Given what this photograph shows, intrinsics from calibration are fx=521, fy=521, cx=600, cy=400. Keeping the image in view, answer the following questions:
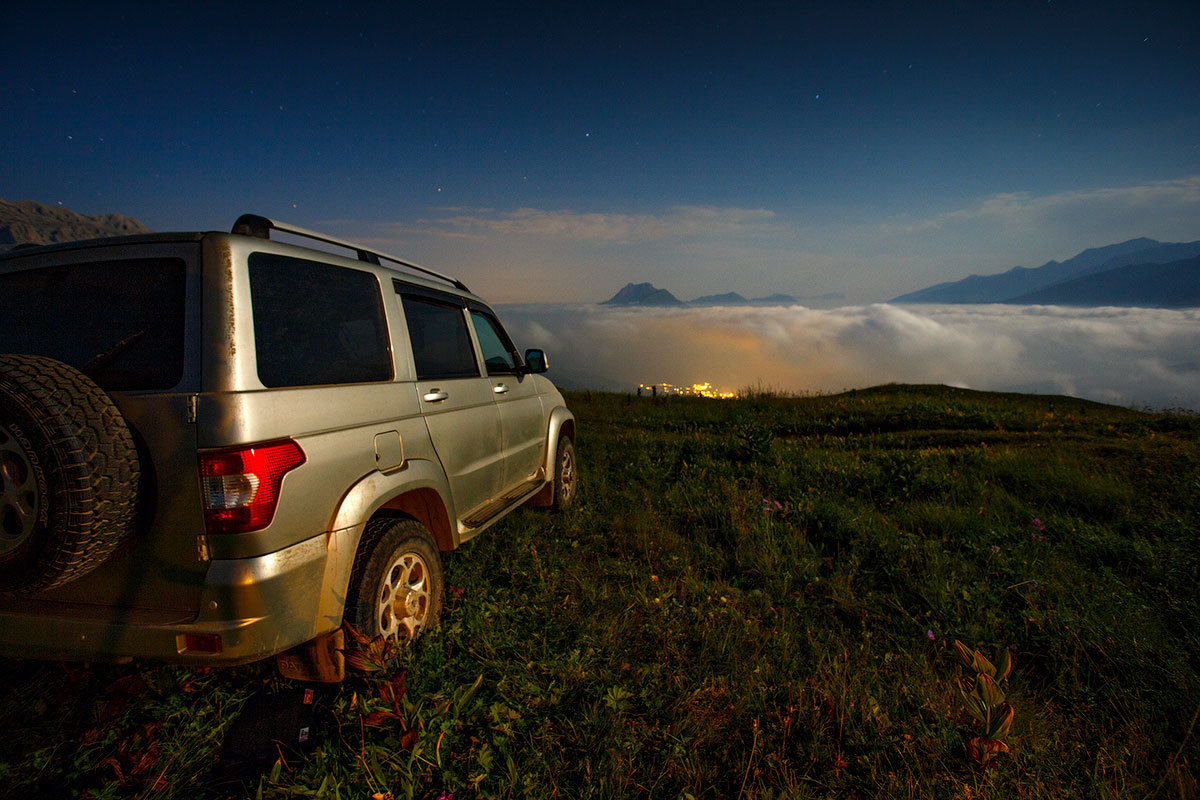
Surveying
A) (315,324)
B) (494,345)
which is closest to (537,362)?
(494,345)

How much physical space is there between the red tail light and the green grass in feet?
2.75

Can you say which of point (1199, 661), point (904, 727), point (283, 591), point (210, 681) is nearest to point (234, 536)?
point (283, 591)

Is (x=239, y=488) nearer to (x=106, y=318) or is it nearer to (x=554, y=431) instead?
(x=106, y=318)

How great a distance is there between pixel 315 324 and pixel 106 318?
0.71 metres

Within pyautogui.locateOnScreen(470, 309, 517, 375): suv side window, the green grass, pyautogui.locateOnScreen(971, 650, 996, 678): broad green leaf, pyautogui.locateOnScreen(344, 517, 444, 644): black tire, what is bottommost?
the green grass

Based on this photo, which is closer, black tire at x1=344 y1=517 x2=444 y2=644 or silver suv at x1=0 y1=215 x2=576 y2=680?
silver suv at x1=0 y1=215 x2=576 y2=680

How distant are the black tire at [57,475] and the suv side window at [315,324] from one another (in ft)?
1.61

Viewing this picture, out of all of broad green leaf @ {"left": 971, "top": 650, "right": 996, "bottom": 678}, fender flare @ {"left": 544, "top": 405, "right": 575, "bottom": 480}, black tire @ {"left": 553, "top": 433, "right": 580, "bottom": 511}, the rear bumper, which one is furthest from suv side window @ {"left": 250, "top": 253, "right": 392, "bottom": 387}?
broad green leaf @ {"left": 971, "top": 650, "right": 996, "bottom": 678}

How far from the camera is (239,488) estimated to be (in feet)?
5.87

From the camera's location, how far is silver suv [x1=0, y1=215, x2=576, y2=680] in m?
1.68

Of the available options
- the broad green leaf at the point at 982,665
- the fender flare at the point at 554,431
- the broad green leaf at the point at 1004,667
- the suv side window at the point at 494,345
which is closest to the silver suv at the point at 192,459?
the suv side window at the point at 494,345

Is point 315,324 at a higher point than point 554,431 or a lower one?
higher

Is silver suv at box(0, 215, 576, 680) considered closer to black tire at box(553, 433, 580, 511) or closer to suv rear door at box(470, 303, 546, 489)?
suv rear door at box(470, 303, 546, 489)

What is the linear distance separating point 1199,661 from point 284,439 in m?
4.66
